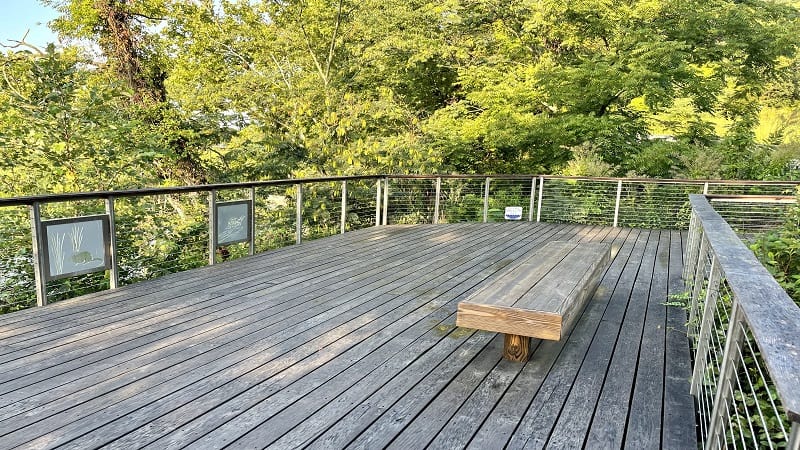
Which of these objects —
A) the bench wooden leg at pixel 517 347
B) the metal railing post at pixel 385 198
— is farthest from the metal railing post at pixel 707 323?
the metal railing post at pixel 385 198

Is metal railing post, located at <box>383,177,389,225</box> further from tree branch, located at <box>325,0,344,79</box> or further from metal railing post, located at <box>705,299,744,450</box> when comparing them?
metal railing post, located at <box>705,299,744,450</box>

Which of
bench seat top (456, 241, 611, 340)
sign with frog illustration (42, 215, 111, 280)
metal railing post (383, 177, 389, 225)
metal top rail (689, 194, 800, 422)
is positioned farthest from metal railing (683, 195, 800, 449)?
metal railing post (383, 177, 389, 225)

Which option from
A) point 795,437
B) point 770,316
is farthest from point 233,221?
point 795,437

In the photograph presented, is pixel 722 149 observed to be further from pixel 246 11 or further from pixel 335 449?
pixel 246 11

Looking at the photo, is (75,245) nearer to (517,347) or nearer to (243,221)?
(243,221)

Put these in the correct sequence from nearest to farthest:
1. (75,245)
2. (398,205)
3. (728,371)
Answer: (728,371), (75,245), (398,205)

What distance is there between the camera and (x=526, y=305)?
2.52 metres

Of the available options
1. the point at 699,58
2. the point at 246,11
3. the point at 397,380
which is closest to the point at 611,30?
the point at 699,58

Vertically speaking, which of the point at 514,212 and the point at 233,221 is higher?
the point at 233,221

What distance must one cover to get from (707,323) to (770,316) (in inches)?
49.8

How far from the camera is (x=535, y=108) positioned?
11500 millimetres

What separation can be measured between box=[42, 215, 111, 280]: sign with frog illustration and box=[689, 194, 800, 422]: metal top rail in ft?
13.1

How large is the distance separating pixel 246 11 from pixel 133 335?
39.2 ft

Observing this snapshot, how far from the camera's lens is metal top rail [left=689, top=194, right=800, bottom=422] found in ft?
2.75
